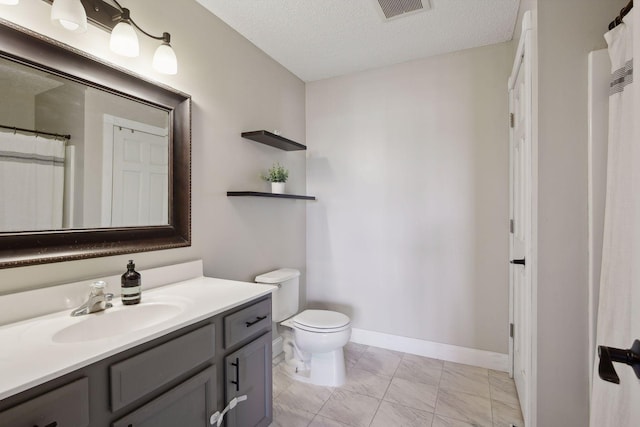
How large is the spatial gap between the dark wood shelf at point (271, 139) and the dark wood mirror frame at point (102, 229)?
50 cm

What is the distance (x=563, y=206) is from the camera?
1.26 metres

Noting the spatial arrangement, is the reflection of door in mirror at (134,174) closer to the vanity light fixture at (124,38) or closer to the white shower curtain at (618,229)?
the vanity light fixture at (124,38)

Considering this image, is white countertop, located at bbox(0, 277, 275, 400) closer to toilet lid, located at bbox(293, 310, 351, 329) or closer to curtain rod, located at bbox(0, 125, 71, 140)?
curtain rod, located at bbox(0, 125, 71, 140)

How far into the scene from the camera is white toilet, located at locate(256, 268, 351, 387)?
2123mm

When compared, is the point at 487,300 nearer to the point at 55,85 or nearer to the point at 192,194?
the point at 192,194

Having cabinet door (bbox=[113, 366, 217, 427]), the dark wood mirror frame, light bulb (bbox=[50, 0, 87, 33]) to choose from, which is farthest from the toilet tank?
light bulb (bbox=[50, 0, 87, 33])

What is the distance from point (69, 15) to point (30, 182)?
0.64m

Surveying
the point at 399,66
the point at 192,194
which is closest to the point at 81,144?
the point at 192,194

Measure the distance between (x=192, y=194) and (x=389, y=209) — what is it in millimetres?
1615

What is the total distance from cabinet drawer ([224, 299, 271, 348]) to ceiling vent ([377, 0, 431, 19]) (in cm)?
188

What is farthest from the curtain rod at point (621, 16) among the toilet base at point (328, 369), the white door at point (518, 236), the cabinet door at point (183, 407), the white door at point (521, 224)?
the toilet base at point (328, 369)

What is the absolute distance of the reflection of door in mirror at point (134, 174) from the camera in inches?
56.4

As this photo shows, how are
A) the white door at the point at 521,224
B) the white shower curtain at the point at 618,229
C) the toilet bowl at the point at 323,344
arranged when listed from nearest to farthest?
the white shower curtain at the point at 618,229 → the white door at the point at 521,224 → the toilet bowl at the point at 323,344

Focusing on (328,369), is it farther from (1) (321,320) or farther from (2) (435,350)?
(2) (435,350)
